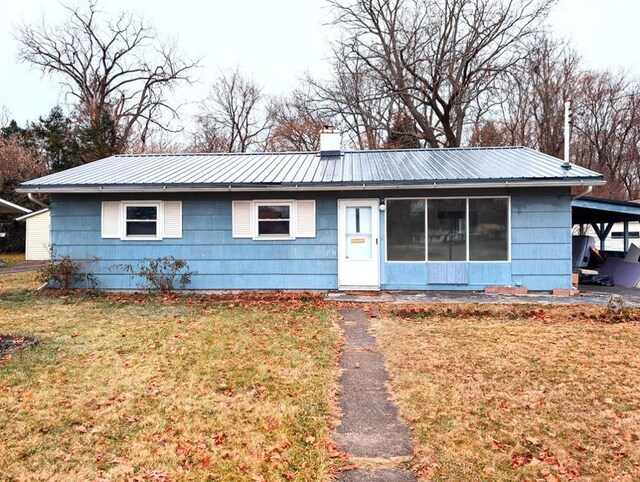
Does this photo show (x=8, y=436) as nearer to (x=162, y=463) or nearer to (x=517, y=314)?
(x=162, y=463)

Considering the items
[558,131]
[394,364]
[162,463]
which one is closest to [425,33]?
[558,131]

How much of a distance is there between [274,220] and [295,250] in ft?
2.82

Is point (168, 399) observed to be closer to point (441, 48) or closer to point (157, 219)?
point (157, 219)

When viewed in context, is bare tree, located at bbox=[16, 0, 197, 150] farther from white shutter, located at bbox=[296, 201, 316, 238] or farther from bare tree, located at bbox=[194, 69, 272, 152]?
white shutter, located at bbox=[296, 201, 316, 238]

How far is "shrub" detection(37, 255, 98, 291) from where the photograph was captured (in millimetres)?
9992

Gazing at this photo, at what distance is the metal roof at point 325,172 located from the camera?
925 cm

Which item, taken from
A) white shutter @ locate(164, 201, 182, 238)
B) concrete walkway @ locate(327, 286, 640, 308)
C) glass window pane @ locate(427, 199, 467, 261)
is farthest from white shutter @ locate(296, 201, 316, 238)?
white shutter @ locate(164, 201, 182, 238)

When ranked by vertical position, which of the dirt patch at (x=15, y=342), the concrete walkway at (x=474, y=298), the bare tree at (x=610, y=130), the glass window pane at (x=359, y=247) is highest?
the bare tree at (x=610, y=130)

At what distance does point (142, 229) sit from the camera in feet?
33.7

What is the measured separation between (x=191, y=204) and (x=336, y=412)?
24.7 feet

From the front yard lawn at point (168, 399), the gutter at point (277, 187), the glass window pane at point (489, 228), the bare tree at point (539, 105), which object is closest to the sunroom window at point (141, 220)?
the gutter at point (277, 187)

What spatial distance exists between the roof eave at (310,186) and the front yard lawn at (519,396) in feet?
10.4

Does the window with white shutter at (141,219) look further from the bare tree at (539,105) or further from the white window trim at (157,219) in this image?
the bare tree at (539,105)

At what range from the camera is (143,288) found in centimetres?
1020
